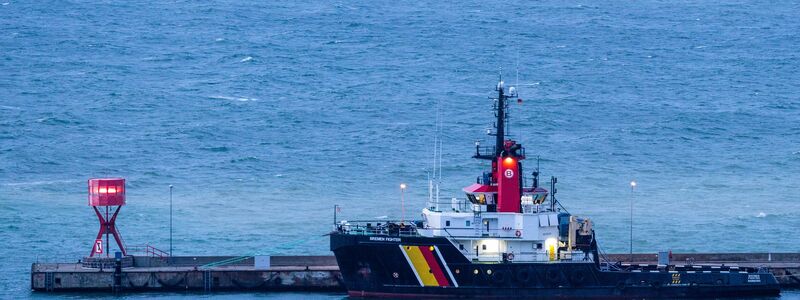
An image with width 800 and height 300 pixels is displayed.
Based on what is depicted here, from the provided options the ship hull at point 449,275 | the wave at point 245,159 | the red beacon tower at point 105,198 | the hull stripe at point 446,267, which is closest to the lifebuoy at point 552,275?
the ship hull at point 449,275

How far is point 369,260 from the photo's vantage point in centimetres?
7838

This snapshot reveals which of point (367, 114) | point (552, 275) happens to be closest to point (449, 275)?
point (552, 275)

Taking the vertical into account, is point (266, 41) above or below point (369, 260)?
above

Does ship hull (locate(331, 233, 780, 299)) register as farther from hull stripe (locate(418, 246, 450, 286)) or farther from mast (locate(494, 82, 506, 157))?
mast (locate(494, 82, 506, 157))

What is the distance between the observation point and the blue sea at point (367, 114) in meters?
107

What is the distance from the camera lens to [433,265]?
257 ft

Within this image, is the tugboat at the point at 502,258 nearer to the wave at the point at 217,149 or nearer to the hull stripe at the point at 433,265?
the hull stripe at the point at 433,265

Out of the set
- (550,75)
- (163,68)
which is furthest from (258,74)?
(550,75)

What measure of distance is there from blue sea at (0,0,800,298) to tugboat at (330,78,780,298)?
3892 millimetres

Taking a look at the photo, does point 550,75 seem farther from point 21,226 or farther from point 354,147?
point 21,226

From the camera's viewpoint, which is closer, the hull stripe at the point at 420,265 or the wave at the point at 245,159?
the hull stripe at the point at 420,265

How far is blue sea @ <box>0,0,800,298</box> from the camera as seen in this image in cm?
10744

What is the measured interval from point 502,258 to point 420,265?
3.54 metres

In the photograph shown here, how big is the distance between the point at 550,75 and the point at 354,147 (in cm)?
3142
